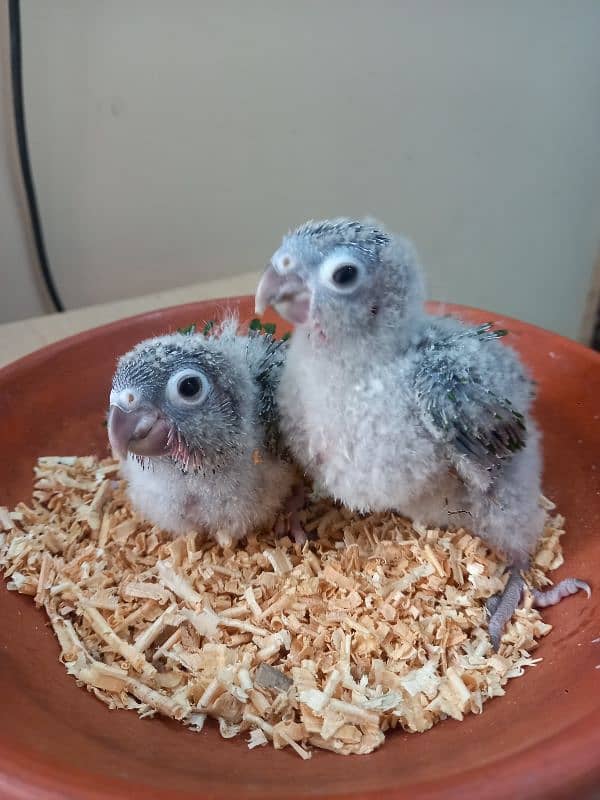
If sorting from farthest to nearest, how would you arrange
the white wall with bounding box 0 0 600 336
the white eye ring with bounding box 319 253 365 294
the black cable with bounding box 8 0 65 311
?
the white wall with bounding box 0 0 600 336
the black cable with bounding box 8 0 65 311
the white eye ring with bounding box 319 253 365 294

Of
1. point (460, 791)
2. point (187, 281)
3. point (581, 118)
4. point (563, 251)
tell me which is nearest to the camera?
point (460, 791)

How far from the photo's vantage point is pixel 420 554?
2.50 ft

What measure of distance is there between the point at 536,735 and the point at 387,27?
126 cm

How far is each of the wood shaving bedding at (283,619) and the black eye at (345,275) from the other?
12.5 inches

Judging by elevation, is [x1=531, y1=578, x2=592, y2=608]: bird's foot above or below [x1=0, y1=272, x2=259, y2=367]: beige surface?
below

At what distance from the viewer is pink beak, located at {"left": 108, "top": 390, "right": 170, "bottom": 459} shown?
2.12 feet

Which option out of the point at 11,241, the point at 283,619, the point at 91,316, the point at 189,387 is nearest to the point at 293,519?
the point at 283,619

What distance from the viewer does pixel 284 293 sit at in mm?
630

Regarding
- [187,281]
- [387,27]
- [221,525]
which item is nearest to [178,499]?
[221,525]

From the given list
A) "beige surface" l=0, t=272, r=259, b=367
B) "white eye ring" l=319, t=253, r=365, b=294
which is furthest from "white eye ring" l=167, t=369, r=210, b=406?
"beige surface" l=0, t=272, r=259, b=367

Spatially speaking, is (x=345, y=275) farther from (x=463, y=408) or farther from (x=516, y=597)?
(x=516, y=597)

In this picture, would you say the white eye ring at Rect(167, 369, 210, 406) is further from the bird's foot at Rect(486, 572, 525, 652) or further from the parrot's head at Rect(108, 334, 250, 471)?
the bird's foot at Rect(486, 572, 525, 652)

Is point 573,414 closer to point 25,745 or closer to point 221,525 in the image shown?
point 221,525

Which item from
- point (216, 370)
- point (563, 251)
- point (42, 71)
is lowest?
point (563, 251)
